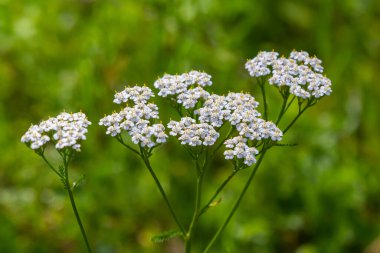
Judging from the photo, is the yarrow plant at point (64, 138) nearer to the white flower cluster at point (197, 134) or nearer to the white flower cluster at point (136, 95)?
the white flower cluster at point (136, 95)

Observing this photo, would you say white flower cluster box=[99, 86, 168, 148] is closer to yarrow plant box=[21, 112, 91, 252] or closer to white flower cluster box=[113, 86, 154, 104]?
white flower cluster box=[113, 86, 154, 104]

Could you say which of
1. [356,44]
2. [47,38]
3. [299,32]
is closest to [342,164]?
[356,44]

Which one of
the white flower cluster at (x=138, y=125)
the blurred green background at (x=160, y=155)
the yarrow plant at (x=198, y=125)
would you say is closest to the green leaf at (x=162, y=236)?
the yarrow plant at (x=198, y=125)

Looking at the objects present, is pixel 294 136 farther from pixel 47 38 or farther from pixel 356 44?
pixel 47 38

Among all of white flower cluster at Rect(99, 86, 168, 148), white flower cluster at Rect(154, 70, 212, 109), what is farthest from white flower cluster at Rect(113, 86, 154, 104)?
white flower cluster at Rect(154, 70, 212, 109)

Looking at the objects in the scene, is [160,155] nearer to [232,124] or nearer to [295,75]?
[295,75]

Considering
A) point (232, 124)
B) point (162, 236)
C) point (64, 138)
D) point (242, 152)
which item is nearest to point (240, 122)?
point (232, 124)

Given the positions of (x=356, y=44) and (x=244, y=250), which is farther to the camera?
(x=356, y=44)
